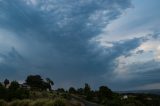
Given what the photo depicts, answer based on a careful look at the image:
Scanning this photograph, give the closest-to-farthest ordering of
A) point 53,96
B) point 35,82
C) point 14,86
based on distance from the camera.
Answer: point 53,96, point 14,86, point 35,82

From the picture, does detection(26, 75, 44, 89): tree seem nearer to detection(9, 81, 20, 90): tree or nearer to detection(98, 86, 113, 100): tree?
detection(9, 81, 20, 90): tree

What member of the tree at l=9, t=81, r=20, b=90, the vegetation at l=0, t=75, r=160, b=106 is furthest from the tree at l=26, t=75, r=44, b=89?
the tree at l=9, t=81, r=20, b=90

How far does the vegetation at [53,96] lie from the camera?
42.8m

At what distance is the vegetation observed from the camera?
42.8 m

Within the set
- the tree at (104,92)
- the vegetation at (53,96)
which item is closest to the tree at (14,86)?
the vegetation at (53,96)

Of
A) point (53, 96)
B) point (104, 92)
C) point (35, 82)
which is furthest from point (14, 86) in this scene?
point (35, 82)

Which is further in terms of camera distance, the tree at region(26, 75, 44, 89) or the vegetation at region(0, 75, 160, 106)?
the tree at region(26, 75, 44, 89)

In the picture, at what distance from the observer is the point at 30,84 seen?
372 feet

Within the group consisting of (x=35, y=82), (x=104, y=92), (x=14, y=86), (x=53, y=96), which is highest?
(x=35, y=82)

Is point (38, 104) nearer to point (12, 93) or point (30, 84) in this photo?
point (12, 93)

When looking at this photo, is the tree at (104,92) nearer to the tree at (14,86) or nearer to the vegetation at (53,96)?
the vegetation at (53,96)

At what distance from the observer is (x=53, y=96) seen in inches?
2638

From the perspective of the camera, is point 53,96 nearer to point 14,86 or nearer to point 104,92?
point 14,86

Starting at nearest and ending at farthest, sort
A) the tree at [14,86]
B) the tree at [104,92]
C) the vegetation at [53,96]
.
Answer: the vegetation at [53,96]
the tree at [14,86]
the tree at [104,92]
